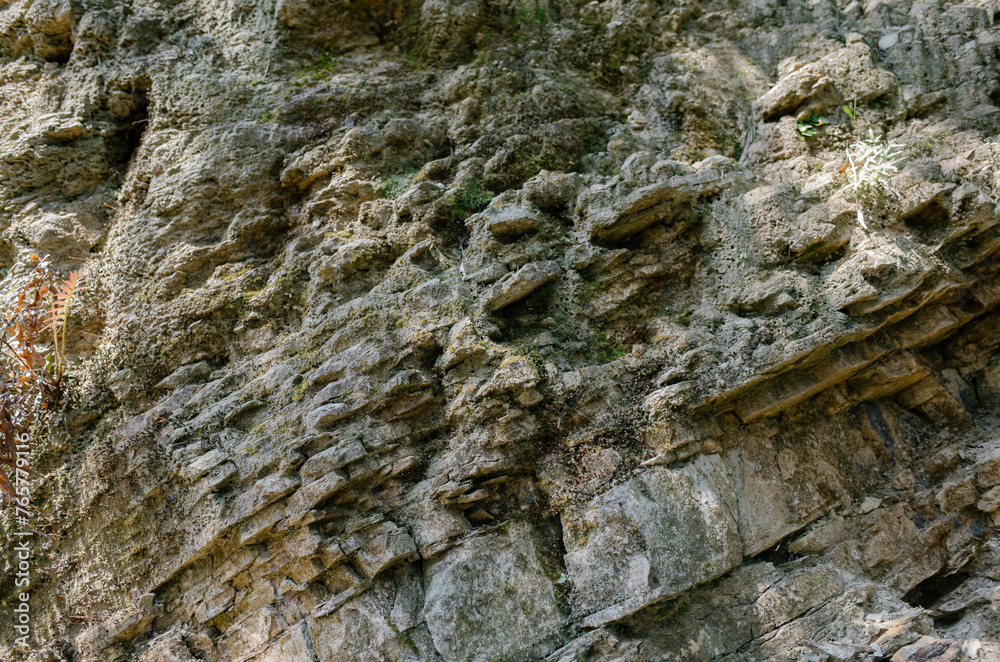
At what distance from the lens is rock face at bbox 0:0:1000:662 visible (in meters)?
4.36

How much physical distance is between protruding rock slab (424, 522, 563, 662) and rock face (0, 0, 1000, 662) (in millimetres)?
21

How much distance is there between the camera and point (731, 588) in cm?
430

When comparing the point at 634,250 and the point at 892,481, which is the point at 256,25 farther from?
the point at 892,481

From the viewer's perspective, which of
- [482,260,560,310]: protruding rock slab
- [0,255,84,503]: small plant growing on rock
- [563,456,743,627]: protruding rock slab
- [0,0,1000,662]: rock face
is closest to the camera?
[563,456,743,627]: protruding rock slab

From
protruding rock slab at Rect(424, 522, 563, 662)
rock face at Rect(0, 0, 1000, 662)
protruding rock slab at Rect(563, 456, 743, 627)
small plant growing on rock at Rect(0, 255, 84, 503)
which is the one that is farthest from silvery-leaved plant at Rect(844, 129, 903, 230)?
small plant growing on rock at Rect(0, 255, 84, 503)

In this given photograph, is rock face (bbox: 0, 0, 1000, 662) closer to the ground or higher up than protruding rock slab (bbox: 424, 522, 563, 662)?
higher up

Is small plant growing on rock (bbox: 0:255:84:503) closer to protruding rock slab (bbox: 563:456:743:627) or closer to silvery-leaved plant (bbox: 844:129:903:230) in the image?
protruding rock slab (bbox: 563:456:743:627)

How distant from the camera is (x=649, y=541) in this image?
422cm

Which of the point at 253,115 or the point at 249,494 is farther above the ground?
the point at 253,115

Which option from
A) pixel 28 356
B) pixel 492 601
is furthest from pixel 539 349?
pixel 28 356

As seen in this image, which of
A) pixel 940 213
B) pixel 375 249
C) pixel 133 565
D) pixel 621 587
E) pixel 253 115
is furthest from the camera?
pixel 253 115

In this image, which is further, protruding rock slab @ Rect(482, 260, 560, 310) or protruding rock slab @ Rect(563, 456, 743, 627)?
protruding rock slab @ Rect(482, 260, 560, 310)

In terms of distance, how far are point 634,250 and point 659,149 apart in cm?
130

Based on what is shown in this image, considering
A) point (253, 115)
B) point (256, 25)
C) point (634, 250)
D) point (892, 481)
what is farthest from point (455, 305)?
point (256, 25)
